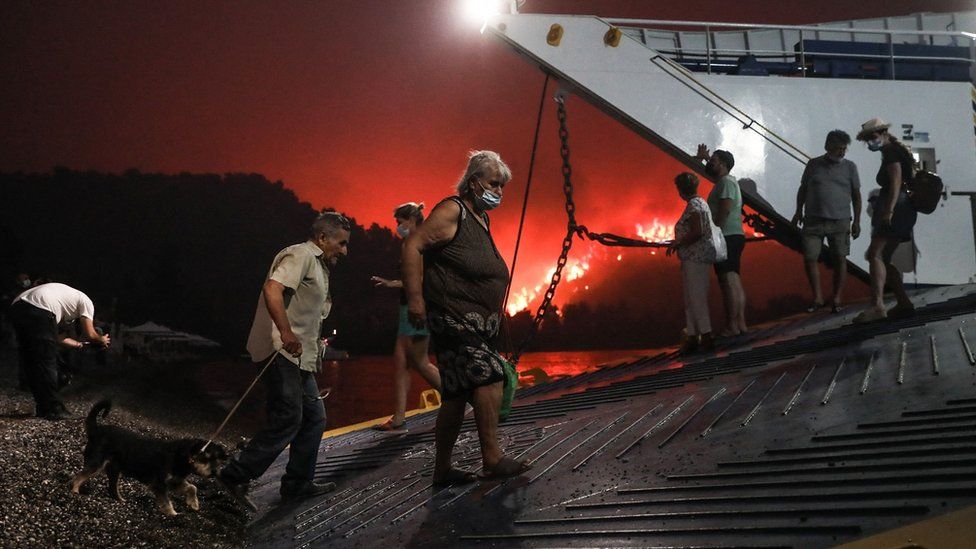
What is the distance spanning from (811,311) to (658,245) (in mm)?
2151

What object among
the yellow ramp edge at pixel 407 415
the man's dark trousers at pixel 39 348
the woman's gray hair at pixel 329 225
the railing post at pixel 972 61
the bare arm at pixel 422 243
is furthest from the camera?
the railing post at pixel 972 61

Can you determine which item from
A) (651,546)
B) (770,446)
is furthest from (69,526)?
(770,446)

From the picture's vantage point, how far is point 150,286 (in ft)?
68.5

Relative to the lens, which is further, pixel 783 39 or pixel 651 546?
pixel 783 39

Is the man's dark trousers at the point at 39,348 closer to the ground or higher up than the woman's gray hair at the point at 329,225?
closer to the ground

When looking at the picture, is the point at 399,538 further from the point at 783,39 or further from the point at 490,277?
the point at 783,39

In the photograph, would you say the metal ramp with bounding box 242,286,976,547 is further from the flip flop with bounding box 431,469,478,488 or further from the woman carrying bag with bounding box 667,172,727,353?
the woman carrying bag with bounding box 667,172,727,353

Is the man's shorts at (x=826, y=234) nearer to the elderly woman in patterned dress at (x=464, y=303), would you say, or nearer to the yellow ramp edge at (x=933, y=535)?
the elderly woman in patterned dress at (x=464, y=303)

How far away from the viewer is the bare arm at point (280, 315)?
3965 mm

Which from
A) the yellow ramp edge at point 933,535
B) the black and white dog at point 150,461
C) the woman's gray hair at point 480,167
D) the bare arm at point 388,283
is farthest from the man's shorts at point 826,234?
the black and white dog at point 150,461

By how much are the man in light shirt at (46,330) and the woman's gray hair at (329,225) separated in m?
2.78

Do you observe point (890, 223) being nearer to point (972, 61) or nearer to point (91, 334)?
point (972, 61)

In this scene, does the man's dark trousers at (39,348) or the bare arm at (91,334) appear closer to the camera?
the bare arm at (91,334)

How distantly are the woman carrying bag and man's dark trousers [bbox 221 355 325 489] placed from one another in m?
4.00
